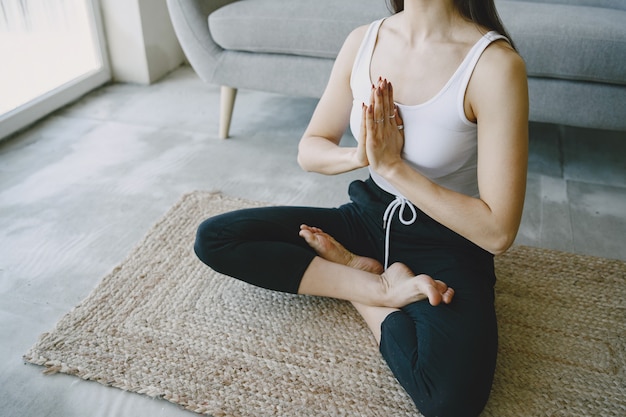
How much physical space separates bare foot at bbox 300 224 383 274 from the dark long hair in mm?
529

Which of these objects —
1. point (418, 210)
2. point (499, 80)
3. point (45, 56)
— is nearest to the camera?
point (499, 80)

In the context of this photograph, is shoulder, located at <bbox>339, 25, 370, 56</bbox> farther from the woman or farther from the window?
the window

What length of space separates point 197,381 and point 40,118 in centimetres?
159

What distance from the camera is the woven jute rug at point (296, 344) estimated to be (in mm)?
1037

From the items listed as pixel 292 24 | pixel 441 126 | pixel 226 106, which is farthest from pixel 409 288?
pixel 226 106

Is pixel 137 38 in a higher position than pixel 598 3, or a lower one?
lower

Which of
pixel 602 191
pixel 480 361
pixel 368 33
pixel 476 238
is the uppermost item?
pixel 368 33

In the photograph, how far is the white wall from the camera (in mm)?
2486

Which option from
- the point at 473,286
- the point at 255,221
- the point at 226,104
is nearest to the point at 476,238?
the point at 473,286

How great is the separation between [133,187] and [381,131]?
41.3 inches

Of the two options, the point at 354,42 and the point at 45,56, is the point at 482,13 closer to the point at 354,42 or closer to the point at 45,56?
the point at 354,42

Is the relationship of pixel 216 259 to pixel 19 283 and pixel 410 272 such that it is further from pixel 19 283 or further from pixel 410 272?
pixel 19 283

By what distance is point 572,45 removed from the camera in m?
1.60

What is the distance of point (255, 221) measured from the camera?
47.1 inches
